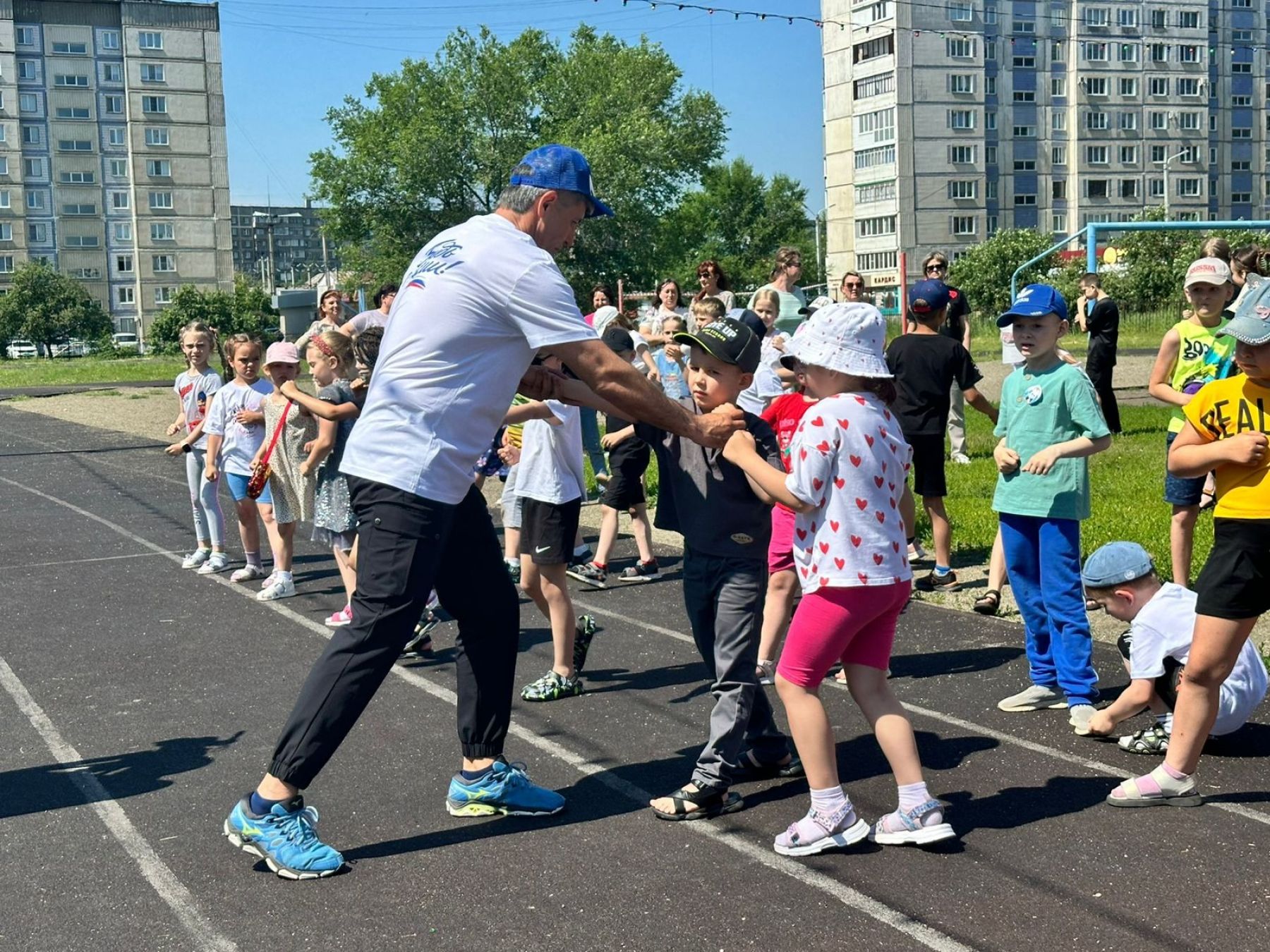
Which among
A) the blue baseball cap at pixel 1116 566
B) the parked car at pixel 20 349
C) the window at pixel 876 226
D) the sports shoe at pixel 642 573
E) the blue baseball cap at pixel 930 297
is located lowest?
the sports shoe at pixel 642 573

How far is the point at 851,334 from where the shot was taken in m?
4.53

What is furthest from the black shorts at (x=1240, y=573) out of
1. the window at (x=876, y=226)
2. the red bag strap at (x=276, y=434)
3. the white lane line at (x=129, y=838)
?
the window at (x=876, y=226)

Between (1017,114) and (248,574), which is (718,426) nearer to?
(248,574)

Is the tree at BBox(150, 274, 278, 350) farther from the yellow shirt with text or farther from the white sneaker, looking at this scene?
the yellow shirt with text

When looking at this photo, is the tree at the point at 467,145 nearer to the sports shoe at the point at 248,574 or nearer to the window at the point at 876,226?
the window at the point at 876,226

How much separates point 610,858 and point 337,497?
149 inches

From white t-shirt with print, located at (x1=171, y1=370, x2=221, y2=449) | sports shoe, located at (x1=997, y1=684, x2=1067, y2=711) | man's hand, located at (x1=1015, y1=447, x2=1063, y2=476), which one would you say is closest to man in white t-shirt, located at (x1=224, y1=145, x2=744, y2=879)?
man's hand, located at (x1=1015, y1=447, x2=1063, y2=476)

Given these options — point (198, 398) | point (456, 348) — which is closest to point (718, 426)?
point (456, 348)

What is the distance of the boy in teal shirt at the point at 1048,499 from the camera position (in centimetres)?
606

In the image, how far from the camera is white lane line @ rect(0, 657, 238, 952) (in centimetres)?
411

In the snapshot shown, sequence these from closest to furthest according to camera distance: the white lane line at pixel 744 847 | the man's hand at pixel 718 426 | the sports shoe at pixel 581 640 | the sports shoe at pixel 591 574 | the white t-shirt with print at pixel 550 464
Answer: the white lane line at pixel 744 847, the man's hand at pixel 718 426, the sports shoe at pixel 581 640, the white t-shirt with print at pixel 550 464, the sports shoe at pixel 591 574

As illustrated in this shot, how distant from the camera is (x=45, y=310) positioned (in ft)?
325

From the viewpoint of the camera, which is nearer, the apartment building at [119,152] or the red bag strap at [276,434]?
the red bag strap at [276,434]

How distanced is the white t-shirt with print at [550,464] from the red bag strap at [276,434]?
6.52 feet
